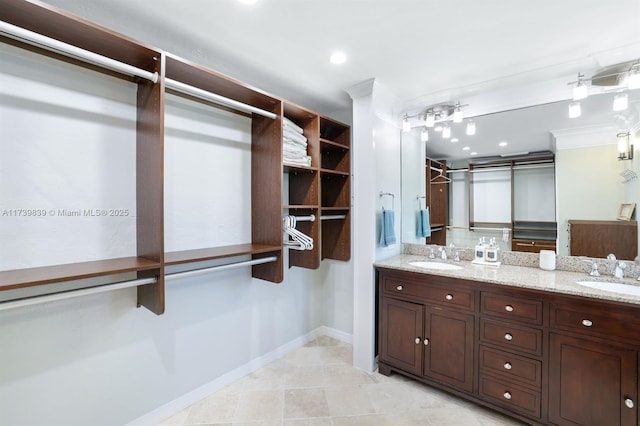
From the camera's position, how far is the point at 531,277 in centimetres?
197

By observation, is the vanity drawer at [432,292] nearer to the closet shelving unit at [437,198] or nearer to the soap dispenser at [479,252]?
the soap dispenser at [479,252]

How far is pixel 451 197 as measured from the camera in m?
2.80

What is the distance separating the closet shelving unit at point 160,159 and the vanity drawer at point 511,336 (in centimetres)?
137

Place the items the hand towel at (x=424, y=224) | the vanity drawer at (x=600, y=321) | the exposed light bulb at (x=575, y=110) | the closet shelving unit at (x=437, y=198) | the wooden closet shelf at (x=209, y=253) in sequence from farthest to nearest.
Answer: the hand towel at (x=424, y=224) → the closet shelving unit at (x=437, y=198) → the exposed light bulb at (x=575, y=110) → the wooden closet shelf at (x=209, y=253) → the vanity drawer at (x=600, y=321)

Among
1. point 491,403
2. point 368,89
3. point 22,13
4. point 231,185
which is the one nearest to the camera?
point 22,13

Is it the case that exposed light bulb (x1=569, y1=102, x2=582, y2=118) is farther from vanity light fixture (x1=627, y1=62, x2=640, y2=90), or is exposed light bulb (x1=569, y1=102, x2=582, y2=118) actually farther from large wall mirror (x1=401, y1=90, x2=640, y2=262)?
vanity light fixture (x1=627, y1=62, x2=640, y2=90)

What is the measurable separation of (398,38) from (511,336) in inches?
80.0

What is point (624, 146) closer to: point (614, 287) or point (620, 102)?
point (620, 102)

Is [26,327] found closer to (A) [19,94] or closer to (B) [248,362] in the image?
(A) [19,94]

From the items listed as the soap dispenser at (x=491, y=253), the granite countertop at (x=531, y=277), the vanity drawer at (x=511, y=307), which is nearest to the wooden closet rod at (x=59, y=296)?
the granite countertop at (x=531, y=277)

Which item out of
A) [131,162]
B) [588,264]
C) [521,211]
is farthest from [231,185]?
[588,264]

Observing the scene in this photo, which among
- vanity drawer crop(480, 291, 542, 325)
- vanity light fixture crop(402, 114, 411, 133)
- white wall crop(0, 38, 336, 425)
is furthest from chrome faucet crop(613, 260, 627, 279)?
white wall crop(0, 38, 336, 425)

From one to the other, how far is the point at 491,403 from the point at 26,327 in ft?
9.00

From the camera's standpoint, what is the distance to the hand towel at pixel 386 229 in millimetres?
2586
